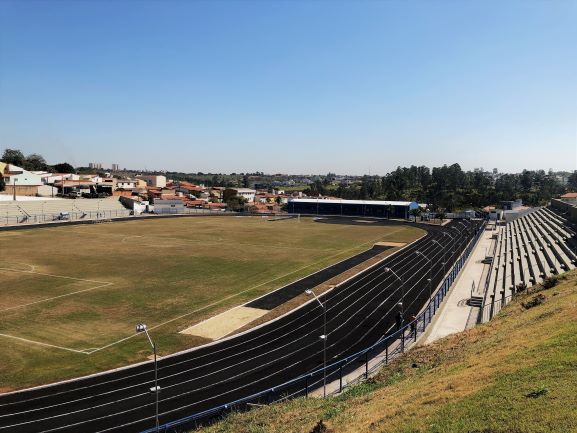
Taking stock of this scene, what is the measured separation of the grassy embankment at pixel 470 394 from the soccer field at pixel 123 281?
16.3 m

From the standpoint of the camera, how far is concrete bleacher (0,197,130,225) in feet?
371

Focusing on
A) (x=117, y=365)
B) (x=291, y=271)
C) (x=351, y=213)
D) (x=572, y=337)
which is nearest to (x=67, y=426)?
(x=117, y=365)

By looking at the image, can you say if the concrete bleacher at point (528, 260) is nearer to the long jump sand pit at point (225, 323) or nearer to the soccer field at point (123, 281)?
the long jump sand pit at point (225, 323)

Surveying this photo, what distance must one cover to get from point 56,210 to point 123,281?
88485mm

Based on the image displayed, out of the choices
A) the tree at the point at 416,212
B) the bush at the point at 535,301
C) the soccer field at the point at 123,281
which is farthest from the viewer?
the tree at the point at 416,212

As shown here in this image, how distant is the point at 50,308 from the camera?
41906 mm

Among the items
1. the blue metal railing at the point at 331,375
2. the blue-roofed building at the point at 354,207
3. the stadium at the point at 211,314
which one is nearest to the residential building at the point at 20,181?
the stadium at the point at 211,314

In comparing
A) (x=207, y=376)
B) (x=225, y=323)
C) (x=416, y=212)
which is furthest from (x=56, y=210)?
(x=207, y=376)

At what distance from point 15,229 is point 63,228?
32.3 ft

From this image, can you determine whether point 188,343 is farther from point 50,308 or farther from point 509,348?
point 509,348

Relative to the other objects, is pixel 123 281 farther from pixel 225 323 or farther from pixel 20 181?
pixel 20 181

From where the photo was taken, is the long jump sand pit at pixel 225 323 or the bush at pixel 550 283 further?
the bush at pixel 550 283

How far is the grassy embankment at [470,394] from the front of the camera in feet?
42.5

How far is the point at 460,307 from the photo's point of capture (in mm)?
42312
